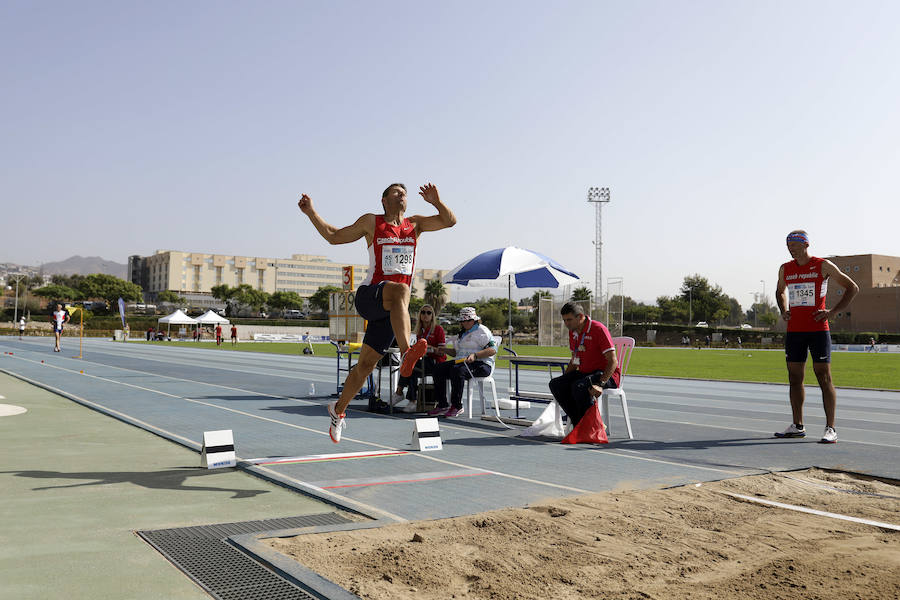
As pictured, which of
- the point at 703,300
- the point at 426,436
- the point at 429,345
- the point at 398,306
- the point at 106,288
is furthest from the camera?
the point at 106,288

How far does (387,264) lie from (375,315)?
0.40 meters

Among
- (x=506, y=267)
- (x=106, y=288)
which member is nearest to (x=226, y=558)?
(x=506, y=267)

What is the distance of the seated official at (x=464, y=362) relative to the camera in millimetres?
9883

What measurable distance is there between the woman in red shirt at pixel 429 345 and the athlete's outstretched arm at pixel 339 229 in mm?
4529

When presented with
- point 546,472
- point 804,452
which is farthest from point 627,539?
point 804,452

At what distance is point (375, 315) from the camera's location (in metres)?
5.59

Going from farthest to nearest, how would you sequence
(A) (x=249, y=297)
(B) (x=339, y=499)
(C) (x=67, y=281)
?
(C) (x=67, y=281) → (A) (x=249, y=297) → (B) (x=339, y=499)

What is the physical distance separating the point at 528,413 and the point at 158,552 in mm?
8206

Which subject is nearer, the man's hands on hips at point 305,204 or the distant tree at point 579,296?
the man's hands on hips at point 305,204

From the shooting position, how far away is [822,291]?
8.18 m

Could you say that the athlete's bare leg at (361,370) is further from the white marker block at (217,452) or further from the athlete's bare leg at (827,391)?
the athlete's bare leg at (827,391)

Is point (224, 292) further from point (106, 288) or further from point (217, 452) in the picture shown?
point (217, 452)

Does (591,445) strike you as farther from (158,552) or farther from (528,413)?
(158,552)

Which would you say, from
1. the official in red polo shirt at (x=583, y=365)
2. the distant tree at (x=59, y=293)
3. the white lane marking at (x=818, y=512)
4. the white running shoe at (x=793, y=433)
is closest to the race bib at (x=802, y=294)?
the white running shoe at (x=793, y=433)
